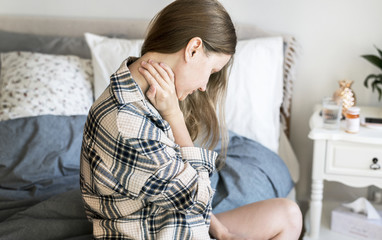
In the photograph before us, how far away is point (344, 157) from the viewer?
5.99 feet

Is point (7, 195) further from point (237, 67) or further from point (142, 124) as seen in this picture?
point (237, 67)

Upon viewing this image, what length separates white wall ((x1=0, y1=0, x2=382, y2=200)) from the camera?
213cm

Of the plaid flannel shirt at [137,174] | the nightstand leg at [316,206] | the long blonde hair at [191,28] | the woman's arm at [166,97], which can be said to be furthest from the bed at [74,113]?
the long blonde hair at [191,28]

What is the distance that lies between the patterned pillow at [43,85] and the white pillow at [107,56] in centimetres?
6

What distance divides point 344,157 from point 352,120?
0.48 feet

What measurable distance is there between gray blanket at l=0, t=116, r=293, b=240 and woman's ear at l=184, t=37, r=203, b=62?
0.54 meters

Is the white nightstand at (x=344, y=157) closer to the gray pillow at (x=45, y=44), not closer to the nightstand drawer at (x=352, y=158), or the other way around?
the nightstand drawer at (x=352, y=158)

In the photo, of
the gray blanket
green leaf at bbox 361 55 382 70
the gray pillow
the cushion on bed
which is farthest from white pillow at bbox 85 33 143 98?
green leaf at bbox 361 55 382 70

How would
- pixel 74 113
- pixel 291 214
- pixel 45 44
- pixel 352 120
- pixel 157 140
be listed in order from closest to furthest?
pixel 157 140
pixel 291 214
pixel 352 120
pixel 74 113
pixel 45 44

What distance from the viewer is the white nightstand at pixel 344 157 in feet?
5.88

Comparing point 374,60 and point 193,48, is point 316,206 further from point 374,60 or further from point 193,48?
point 193,48

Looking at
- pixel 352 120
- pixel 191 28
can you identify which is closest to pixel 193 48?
pixel 191 28

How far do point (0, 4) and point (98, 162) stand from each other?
1.88 m

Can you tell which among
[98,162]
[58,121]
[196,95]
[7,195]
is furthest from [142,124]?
[58,121]
